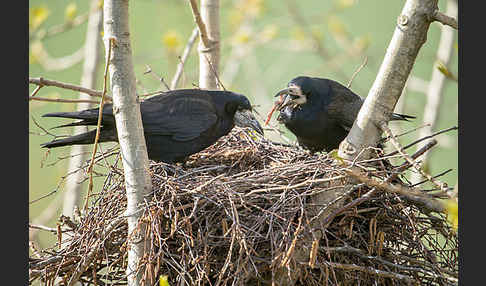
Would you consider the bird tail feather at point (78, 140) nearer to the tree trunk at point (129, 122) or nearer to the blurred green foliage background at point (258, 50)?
the blurred green foliage background at point (258, 50)

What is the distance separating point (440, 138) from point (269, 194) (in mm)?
5052

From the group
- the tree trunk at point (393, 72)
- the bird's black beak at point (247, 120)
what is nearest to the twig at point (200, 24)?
the bird's black beak at point (247, 120)

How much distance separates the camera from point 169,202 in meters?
3.35

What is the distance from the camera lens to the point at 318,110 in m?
4.53

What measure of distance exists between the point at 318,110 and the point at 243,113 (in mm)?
696

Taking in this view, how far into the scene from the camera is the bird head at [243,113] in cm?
480

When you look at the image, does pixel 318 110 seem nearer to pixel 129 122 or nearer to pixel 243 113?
pixel 243 113

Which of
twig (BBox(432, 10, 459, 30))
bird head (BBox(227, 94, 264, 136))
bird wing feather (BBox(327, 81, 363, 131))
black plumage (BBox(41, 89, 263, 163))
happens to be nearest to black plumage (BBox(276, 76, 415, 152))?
bird wing feather (BBox(327, 81, 363, 131))

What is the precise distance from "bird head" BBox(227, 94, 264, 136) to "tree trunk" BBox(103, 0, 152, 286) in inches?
66.9

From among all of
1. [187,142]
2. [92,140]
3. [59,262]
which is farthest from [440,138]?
[59,262]

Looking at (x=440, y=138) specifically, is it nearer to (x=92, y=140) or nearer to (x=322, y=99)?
A: (x=322, y=99)

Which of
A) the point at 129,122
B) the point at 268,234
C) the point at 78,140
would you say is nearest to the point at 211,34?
the point at 78,140

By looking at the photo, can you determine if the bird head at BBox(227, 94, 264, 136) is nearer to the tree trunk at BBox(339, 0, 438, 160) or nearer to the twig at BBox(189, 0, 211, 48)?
the twig at BBox(189, 0, 211, 48)

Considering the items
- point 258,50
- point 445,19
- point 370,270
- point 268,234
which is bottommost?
point 370,270
